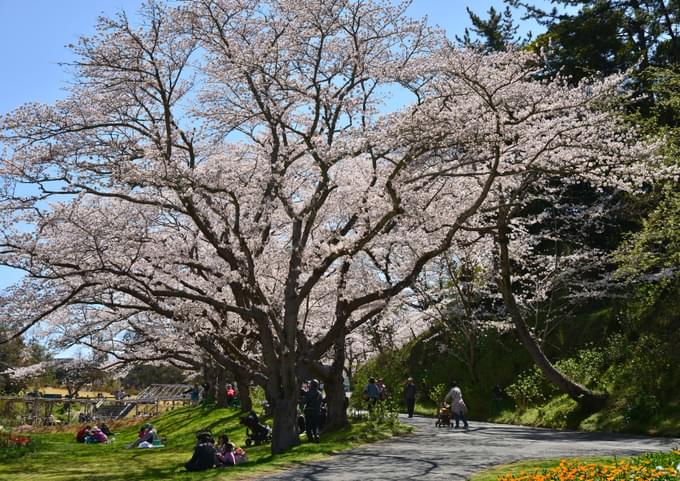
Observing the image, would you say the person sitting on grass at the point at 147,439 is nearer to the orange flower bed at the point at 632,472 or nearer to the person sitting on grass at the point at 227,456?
the person sitting on grass at the point at 227,456

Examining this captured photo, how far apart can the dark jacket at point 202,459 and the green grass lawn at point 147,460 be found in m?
0.22

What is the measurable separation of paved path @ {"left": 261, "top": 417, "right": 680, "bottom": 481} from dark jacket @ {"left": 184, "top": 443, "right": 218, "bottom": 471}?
2.15 m

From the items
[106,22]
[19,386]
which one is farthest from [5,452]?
[19,386]

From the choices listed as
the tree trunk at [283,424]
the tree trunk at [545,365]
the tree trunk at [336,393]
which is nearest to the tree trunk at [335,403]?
the tree trunk at [336,393]

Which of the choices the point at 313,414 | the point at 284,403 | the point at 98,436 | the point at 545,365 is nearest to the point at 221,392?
the point at 98,436

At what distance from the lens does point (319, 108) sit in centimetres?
1452

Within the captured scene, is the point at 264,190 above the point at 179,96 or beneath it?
beneath

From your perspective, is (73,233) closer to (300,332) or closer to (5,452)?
(300,332)

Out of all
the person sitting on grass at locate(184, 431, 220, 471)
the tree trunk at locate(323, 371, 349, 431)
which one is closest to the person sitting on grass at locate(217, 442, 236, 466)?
the person sitting on grass at locate(184, 431, 220, 471)

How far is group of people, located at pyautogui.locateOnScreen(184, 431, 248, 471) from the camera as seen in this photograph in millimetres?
12797

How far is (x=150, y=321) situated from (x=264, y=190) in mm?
8866

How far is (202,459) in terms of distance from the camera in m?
12.8

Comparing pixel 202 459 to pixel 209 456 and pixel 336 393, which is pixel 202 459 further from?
pixel 336 393

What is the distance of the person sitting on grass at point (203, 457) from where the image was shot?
12766 mm
